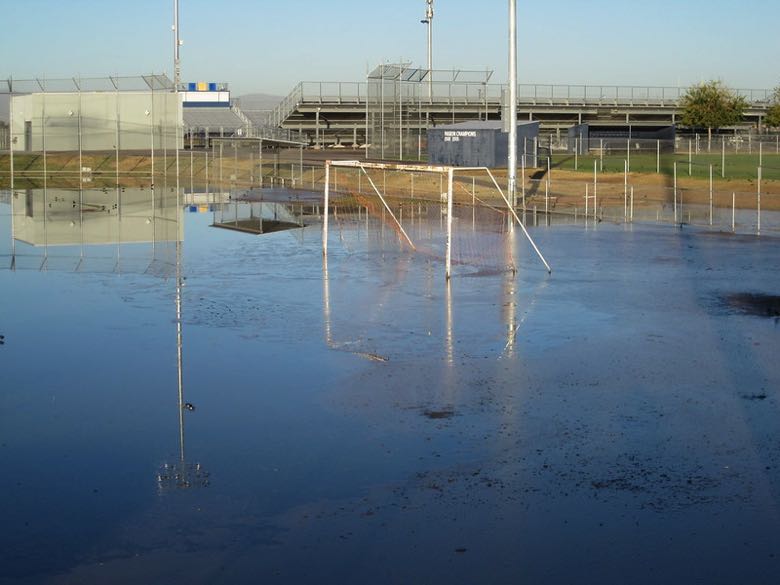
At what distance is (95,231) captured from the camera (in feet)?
98.4

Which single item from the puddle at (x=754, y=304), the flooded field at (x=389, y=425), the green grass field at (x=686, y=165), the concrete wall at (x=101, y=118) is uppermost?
the concrete wall at (x=101, y=118)

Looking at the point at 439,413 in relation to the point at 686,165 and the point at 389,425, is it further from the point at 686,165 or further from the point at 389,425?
the point at 686,165

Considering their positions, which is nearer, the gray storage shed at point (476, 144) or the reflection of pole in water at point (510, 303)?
the reflection of pole in water at point (510, 303)

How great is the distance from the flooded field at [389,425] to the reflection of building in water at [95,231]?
3.75ft

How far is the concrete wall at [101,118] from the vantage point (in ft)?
178

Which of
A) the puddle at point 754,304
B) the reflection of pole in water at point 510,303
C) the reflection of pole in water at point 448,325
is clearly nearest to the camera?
the reflection of pole in water at point 448,325

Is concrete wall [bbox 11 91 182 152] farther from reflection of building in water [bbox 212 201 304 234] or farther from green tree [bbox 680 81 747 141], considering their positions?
green tree [bbox 680 81 747 141]

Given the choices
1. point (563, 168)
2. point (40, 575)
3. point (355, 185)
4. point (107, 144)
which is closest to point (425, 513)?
point (40, 575)

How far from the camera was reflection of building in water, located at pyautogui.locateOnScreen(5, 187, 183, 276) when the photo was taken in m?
23.8

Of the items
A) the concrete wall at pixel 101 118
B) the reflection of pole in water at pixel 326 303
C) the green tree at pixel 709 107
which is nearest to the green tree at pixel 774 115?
the green tree at pixel 709 107

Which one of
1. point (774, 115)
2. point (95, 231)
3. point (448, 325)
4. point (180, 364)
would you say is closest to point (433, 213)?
point (95, 231)

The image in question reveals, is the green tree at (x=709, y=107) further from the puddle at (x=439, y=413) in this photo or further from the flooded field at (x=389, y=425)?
the puddle at (x=439, y=413)

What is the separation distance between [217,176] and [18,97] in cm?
1081

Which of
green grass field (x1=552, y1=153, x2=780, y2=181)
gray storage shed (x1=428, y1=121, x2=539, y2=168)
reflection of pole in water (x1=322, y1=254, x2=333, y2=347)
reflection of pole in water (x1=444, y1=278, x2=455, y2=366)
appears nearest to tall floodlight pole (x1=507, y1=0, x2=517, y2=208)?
green grass field (x1=552, y1=153, x2=780, y2=181)
